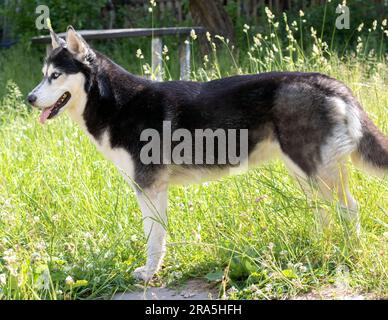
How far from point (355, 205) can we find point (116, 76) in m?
1.74

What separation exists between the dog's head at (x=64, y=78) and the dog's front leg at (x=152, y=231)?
0.76m

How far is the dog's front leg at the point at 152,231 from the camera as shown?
421 cm

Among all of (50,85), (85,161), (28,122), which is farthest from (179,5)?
(50,85)

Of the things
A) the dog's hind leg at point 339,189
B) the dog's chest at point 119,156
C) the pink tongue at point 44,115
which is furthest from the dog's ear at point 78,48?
the dog's hind leg at point 339,189

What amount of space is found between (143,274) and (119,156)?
77 cm

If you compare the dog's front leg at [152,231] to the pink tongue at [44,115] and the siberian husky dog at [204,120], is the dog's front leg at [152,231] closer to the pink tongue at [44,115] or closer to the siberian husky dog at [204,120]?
the siberian husky dog at [204,120]

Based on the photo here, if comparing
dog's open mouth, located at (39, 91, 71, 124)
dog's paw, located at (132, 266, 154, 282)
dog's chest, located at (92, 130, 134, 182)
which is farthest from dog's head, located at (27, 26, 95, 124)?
dog's paw, located at (132, 266, 154, 282)

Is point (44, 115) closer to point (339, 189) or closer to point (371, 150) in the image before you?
point (339, 189)

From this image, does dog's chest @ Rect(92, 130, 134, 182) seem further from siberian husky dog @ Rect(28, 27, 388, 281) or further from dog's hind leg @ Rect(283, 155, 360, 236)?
dog's hind leg @ Rect(283, 155, 360, 236)

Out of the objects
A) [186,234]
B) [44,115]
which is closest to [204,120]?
[186,234]

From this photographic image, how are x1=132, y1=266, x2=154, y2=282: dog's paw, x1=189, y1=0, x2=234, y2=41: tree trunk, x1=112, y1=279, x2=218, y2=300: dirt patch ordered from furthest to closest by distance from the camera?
x1=189, y1=0, x2=234, y2=41: tree trunk → x1=132, y1=266, x2=154, y2=282: dog's paw → x1=112, y1=279, x2=218, y2=300: dirt patch

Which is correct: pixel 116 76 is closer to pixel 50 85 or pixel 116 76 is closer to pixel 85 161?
pixel 50 85

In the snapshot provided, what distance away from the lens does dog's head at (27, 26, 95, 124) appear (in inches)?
168

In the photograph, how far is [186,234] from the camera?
4477 millimetres
